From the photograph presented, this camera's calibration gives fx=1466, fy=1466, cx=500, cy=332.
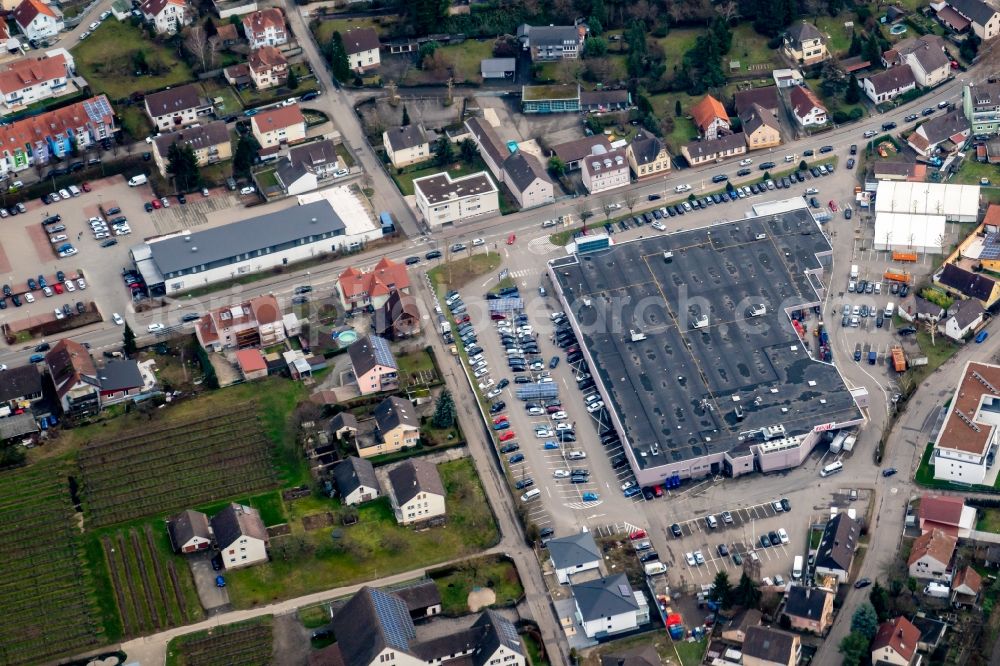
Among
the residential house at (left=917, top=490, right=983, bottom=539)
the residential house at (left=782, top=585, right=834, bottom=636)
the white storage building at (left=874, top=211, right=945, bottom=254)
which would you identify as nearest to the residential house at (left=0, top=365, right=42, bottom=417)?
the residential house at (left=782, top=585, right=834, bottom=636)

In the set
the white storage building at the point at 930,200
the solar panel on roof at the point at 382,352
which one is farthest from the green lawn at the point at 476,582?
the white storage building at the point at 930,200

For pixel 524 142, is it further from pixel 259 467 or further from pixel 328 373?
pixel 259 467

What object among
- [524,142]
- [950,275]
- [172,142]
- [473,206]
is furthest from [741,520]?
[172,142]

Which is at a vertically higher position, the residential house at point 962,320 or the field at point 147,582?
the field at point 147,582

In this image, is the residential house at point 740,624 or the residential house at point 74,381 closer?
the residential house at point 740,624

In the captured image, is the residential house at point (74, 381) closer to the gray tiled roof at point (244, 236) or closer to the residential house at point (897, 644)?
the gray tiled roof at point (244, 236)

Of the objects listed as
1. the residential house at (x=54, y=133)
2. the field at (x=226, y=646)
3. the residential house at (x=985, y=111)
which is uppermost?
the residential house at (x=54, y=133)
